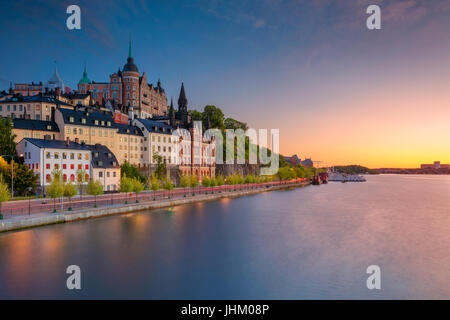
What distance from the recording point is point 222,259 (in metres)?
25.1

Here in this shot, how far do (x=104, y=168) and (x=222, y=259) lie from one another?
34874mm

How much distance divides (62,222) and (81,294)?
1632 cm

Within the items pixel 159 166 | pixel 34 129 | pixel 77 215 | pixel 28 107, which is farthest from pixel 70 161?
pixel 28 107

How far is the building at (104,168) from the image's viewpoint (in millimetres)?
52247

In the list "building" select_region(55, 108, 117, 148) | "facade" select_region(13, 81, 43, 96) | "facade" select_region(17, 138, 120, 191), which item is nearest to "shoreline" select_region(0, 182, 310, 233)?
"facade" select_region(17, 138, 120, 191)

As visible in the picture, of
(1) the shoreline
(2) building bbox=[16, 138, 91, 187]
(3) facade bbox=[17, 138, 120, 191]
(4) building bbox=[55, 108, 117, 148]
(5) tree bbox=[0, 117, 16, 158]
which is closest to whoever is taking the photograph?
(1) the shoreline

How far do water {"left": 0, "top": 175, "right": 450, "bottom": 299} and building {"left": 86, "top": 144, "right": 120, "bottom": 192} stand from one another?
626 inches

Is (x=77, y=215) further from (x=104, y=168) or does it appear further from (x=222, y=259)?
(x=104, y=168)

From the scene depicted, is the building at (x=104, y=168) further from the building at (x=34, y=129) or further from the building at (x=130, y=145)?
the building at (x=130, y=145)

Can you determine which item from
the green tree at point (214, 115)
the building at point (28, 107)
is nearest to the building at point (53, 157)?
the building at point (28, 107)

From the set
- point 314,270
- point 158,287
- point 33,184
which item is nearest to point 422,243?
point 314,270

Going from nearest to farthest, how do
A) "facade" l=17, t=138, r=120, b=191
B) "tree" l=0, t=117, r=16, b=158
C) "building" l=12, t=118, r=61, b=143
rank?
"tree" l=0, t=117, r=16, b=158, "facade" l=17, t=138, r=120, b=191, "building" l=12, t=118, r=61, b=143

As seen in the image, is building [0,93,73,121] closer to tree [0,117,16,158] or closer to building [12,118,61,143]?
building [12,118,61,143]

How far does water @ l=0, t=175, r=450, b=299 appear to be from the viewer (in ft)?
61.7
